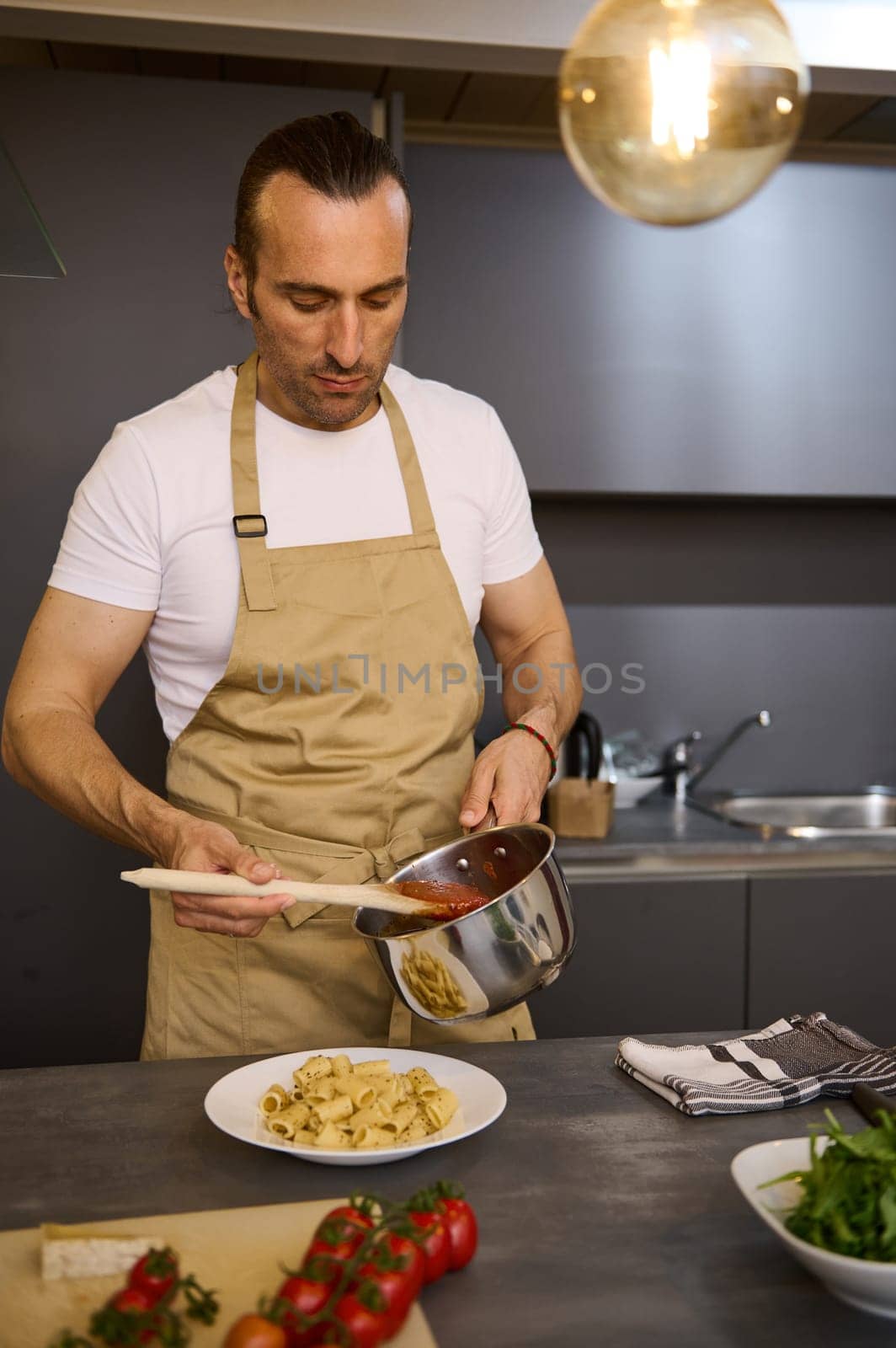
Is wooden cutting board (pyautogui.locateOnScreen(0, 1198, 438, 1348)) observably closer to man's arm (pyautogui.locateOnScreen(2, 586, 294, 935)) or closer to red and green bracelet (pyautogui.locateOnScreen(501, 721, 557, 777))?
man's arm (pyautogui.locateOnScreen(2, 586, 294, 935))

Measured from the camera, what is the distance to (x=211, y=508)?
1581mm

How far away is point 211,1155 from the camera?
112 cm

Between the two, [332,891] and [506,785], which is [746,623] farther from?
[332,891]

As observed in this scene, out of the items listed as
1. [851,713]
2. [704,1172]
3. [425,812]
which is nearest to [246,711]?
[425,812]

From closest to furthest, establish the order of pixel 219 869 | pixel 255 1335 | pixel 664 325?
pixel 255 1335 → pixel 219 869 → pixel 664 325

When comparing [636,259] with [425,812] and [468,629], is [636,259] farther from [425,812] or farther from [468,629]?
[425,812]

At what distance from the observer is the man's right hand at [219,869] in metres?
1.14

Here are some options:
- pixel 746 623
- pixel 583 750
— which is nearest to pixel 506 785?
pixel 583 750

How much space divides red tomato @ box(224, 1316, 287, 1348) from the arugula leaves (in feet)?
1.20

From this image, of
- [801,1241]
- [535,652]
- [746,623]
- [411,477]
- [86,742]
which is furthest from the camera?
[746,623]

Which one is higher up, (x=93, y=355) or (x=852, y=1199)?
(x=93, y=355)

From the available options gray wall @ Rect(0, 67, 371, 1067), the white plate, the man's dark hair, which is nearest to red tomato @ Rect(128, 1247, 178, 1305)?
the white plate

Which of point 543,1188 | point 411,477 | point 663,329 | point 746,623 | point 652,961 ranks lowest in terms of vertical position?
point 652,961

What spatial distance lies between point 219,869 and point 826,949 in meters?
1.61
